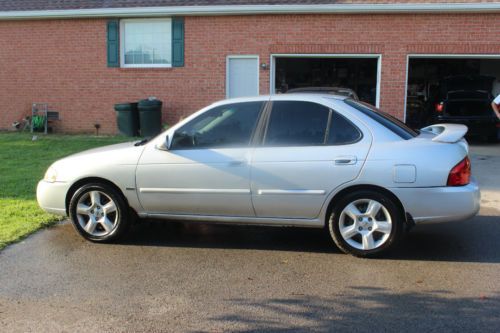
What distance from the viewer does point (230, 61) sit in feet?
49.5

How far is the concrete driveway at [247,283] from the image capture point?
3986 millimetres

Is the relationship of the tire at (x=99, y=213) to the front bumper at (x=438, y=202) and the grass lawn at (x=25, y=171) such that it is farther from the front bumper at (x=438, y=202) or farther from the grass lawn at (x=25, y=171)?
the front bumper at (x=438, y=202)

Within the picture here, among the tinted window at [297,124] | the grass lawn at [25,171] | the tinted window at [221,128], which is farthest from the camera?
the grass lawn at [25,171]

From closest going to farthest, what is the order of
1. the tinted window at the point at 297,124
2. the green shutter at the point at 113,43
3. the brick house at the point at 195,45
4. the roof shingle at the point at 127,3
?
the tinted window at the point at 297,124
the brick house at the point at 195,45
the roof shingle at the point at 127,3
the green shutter at the point at 113,43

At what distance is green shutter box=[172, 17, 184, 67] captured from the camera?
1509 centimetres

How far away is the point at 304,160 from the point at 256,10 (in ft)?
32.6

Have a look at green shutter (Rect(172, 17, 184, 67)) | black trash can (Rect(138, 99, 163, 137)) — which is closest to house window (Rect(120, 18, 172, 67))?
green shutter (Rect(172, 17, 184, 67))

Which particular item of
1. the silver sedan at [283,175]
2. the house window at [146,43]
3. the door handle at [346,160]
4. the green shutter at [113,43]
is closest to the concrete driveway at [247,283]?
the silver sedan at [283,175]

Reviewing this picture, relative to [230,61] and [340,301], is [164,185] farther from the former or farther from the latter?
[230,61]

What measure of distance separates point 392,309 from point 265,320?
989 mm

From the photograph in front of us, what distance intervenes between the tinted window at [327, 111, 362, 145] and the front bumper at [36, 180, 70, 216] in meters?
2.90

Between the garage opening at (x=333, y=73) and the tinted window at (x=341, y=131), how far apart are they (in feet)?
46.8

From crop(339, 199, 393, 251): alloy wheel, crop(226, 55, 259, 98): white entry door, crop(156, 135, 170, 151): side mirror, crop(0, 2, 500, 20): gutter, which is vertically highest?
crop(0, 2, 500, 20): gutter

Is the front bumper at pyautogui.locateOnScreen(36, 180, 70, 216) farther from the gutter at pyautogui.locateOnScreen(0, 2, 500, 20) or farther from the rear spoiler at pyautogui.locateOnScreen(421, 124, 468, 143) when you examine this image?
the gutter at pyautogui.locateOnScreen(0, 2, 500, 20)
